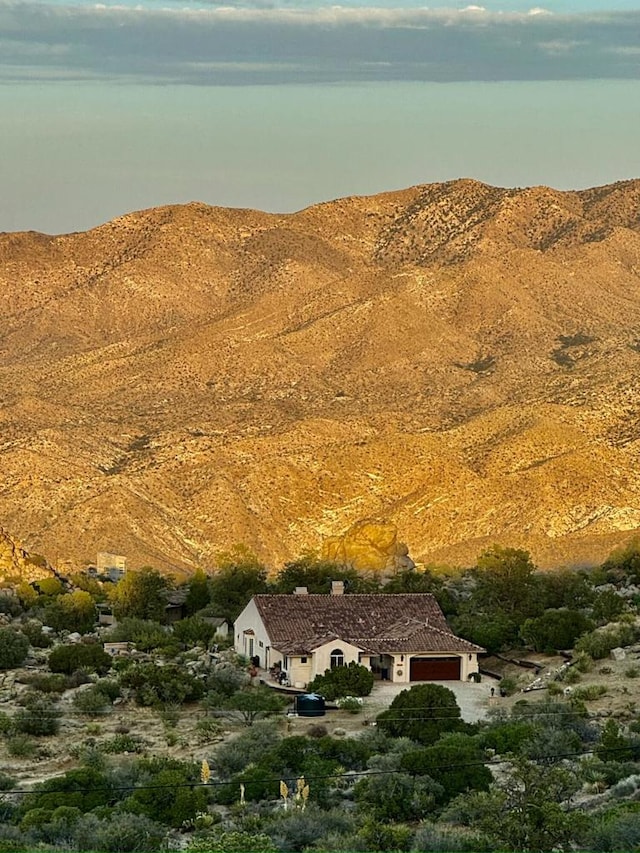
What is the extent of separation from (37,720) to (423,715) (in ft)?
29.3

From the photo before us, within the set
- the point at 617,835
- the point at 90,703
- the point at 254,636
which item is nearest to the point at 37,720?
the point at 90,703

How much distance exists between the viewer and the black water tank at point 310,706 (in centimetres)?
4553

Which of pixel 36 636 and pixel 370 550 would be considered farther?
pixel 370 550

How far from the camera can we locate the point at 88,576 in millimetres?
73875

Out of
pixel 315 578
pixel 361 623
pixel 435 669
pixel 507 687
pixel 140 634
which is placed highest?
pixel 315 578

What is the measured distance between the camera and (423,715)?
43500 mm

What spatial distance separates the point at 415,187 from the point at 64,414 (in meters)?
75.7

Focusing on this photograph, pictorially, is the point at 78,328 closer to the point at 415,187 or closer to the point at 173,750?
the point at 415,187

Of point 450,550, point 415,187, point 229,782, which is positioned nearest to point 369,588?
point 450,550

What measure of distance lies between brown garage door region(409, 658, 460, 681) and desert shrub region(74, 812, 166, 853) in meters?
20.8

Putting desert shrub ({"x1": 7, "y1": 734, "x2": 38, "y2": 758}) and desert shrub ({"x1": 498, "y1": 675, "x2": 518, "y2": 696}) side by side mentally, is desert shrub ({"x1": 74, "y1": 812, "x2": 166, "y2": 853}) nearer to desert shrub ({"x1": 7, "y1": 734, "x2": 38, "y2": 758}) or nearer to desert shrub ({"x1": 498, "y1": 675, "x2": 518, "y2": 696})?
desert shrub ({"x1": 7, "y1": 734, "x2": 38, "y2": 758})

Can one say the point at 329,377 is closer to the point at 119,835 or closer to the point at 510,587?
the point at 510,587

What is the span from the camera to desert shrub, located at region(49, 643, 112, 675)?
51.1m

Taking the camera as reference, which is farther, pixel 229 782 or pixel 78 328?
pixel 78 328
